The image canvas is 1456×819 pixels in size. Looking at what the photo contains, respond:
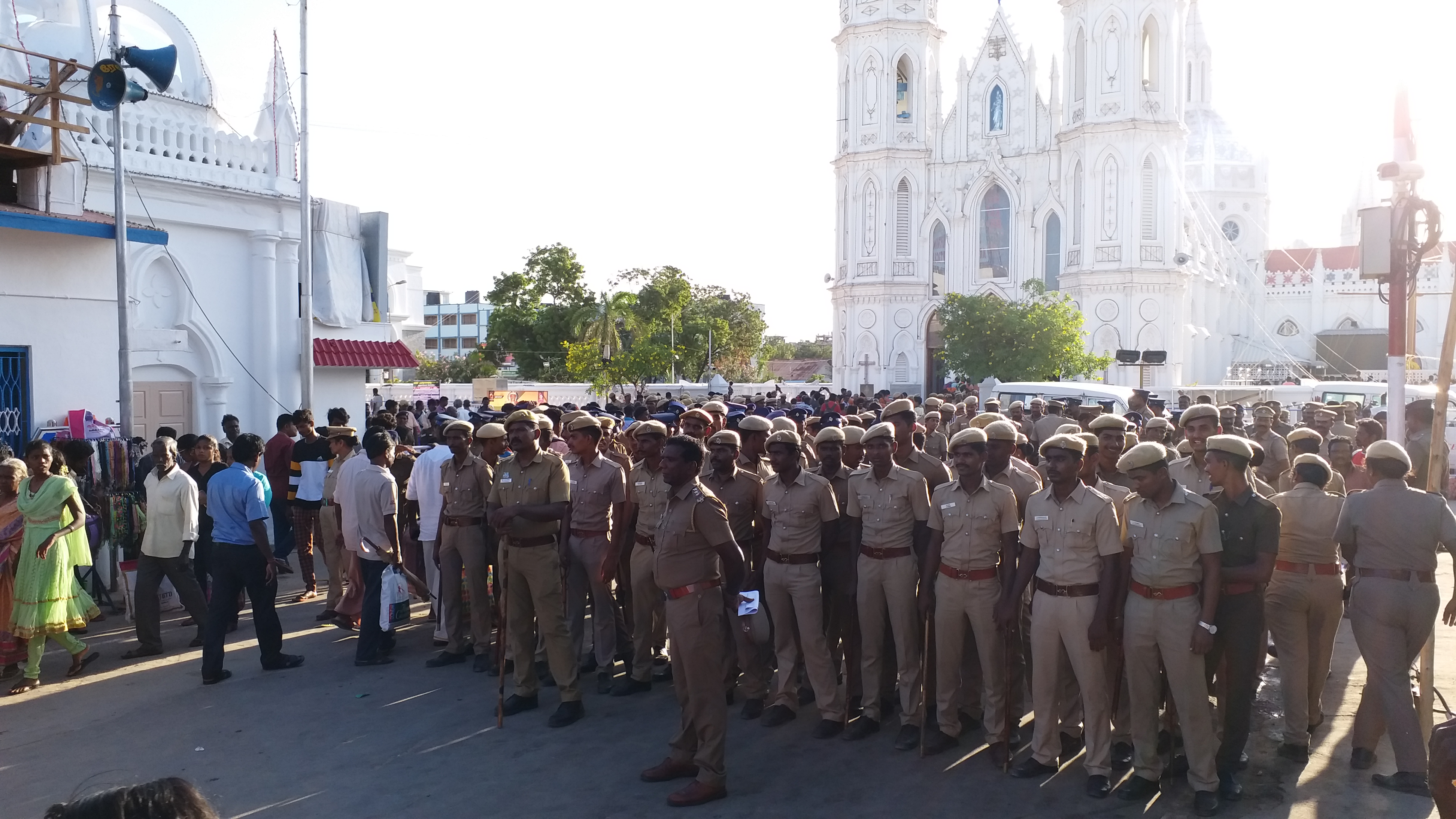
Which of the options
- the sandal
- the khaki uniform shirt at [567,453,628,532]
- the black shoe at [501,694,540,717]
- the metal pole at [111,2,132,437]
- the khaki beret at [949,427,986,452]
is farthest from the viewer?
the metal pole at [111,2,132,437]

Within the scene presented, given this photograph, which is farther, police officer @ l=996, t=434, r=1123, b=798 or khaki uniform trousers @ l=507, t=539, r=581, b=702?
khaki uniform trousers @ l=507, t=539, r=581, b=702

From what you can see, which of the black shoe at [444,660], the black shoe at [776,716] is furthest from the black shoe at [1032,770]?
the black shoe at [444,660]

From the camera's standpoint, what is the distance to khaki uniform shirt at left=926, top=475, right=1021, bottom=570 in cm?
564

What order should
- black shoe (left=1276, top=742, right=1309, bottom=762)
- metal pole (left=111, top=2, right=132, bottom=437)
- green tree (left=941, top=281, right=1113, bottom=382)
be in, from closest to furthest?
black shoe (left=1276, top=742, right=1309, bottom=762) → metal pole (left=111, top=2, right=132, bottom=437) → green tree (left=941, top=281, right=1113, bottom=382)

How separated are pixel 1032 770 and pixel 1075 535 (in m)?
1.28

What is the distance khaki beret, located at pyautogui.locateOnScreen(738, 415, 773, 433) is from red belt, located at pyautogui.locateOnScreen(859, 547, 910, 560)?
1.32 m

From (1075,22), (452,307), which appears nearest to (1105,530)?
(1075,22)

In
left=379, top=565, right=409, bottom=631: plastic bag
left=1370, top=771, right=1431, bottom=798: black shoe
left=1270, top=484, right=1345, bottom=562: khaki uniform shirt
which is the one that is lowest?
left=1370, top=771, right=1431, bottom=798: black shoe

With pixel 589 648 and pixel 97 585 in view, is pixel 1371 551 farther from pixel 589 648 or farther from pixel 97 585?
pixel 97 585

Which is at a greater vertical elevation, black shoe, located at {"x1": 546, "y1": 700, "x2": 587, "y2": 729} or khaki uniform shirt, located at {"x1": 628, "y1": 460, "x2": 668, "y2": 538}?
khaki uniform shirt, located at {"x1": 628, "y1": 460, "x2": 668, "y2": 538}

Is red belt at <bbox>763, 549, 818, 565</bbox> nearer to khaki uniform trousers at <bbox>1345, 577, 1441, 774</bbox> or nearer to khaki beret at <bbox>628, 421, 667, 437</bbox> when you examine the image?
khaki beret at <bbox>628, 421, 667, 437</bbox>

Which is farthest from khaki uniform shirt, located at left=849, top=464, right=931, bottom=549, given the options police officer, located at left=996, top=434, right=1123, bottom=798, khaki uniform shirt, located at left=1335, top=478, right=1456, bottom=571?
khaki uniform shirt, located at left=1335, top=478, right=1456, bottom=571

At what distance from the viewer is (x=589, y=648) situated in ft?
26.5

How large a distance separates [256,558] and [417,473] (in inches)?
56.2
